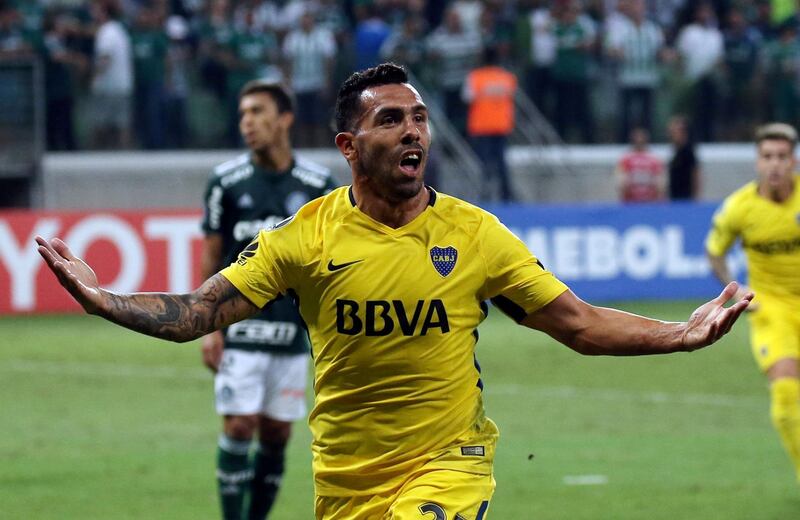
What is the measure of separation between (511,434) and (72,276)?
794 cm

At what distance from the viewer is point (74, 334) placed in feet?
62.6

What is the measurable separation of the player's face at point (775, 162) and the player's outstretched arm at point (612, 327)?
5421 millimetres

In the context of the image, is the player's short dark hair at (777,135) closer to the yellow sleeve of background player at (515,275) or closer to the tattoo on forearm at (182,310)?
the yellow sleeve of background player at (515,275)

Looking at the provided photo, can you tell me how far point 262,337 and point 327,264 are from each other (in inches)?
122

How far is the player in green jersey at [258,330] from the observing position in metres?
8.71

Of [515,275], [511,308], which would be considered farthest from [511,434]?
[515,275]

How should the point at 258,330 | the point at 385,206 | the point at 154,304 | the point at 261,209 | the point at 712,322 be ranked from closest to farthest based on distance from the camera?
the point at 712,322
the point at 154,304
the point at 385,206
the point at 258,330
the point at 261,209

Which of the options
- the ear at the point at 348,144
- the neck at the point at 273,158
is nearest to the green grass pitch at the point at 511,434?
the ear at the point at 348,144

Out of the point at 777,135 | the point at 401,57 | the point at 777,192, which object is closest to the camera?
the point at 777,135

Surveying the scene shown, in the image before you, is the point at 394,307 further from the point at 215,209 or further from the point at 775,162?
the point at 775,162

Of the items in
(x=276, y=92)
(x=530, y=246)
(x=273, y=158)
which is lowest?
(x=530, y=246)

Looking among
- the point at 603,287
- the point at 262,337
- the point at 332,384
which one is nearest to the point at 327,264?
the point at 332,384

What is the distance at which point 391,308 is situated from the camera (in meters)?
5.75

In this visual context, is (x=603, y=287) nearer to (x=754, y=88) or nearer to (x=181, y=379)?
(x=754, y=88)
